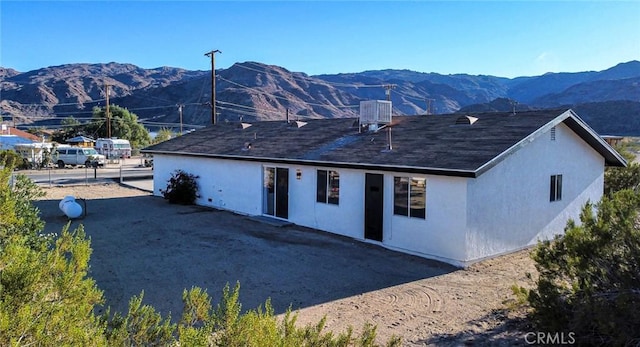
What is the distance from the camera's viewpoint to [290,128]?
20.2m

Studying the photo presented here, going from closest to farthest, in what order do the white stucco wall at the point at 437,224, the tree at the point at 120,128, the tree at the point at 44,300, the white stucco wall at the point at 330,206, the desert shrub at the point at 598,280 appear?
the tree at the point at 44,300
the desert shrub at the point at 598,280
the white stucco wall at the point at 437,224
the white stucco wall at the point at 330,206
the tree at the point at 120,128

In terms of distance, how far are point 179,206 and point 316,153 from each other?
7.95m

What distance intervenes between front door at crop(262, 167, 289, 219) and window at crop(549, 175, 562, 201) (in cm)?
823

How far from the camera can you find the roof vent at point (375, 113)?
50.9ft

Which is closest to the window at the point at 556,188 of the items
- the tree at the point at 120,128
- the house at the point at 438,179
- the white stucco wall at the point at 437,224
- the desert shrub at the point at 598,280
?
the house at the point at 438,179

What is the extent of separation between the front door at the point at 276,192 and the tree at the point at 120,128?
51.1 metres

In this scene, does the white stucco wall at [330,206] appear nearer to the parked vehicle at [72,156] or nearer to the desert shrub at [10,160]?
the desert shrub at [10,160]

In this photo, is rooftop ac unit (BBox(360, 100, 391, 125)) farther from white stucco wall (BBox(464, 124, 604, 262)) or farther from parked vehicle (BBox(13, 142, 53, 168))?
parked vehicle (BBox(13, 142, 53, 168))

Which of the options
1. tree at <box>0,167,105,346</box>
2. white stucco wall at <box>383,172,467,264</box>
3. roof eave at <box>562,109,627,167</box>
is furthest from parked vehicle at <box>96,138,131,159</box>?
tree at <box>0,167,105,346</box>

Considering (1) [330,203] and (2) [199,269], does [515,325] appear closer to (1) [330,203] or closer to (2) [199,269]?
(2) [199,269]

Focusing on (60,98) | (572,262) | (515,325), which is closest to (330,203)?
(515,325)

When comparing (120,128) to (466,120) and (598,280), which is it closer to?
(466,120)

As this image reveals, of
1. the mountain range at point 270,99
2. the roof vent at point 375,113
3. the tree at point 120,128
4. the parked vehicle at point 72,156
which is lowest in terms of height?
the parked vehicle at point 72,156

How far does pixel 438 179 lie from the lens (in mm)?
11008
